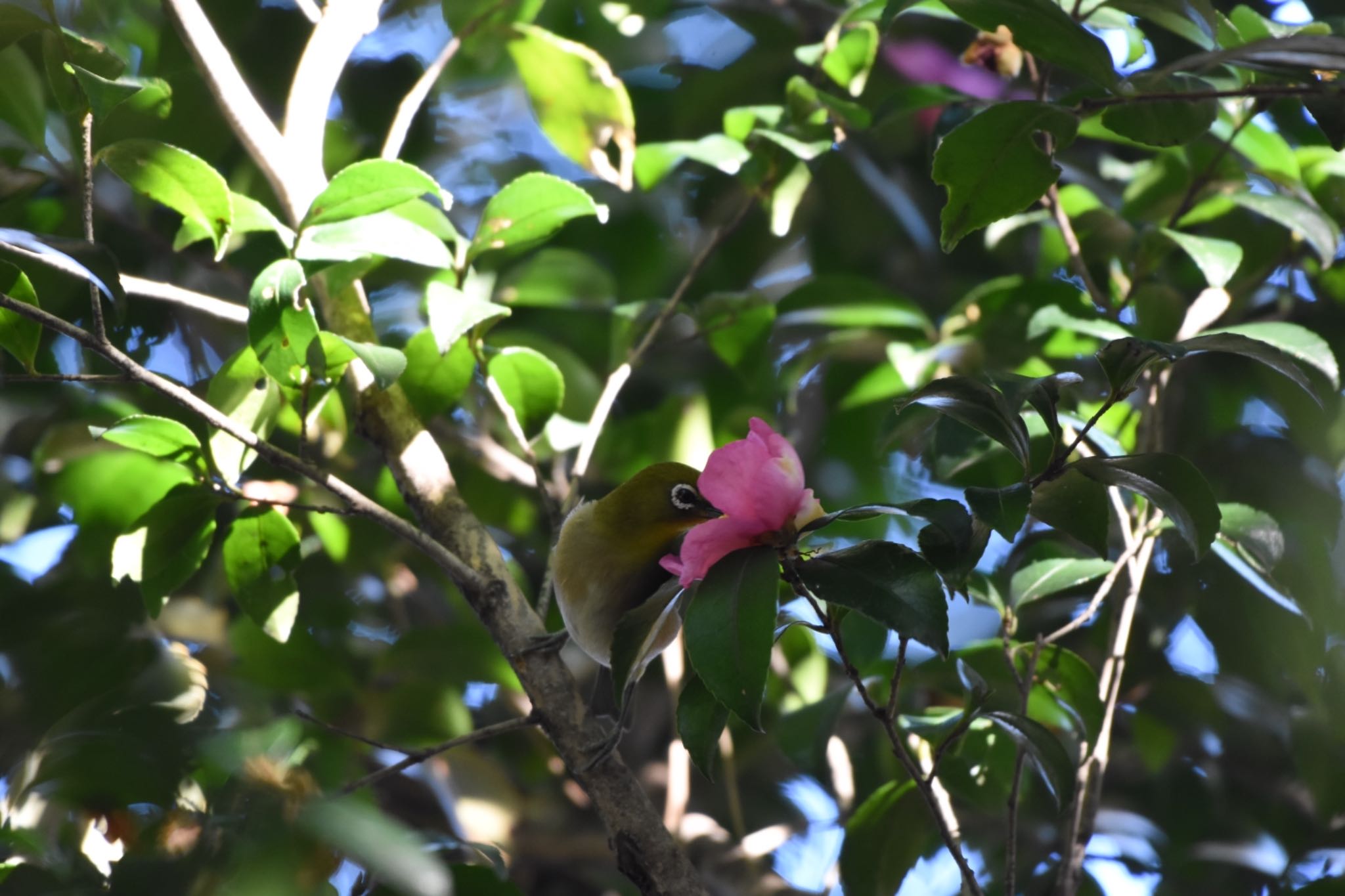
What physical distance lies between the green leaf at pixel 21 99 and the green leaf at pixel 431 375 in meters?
0.39

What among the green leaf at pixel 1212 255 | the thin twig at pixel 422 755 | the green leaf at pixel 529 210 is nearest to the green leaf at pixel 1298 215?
the green leaf at pixel 1212 255

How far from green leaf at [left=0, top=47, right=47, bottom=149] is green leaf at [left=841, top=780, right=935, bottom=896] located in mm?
919

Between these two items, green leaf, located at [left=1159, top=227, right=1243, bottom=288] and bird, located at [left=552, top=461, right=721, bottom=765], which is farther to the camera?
green leaf, located at [left=1159, top=227, right=1243, bottom=288]

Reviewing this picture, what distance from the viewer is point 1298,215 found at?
38.7 inches

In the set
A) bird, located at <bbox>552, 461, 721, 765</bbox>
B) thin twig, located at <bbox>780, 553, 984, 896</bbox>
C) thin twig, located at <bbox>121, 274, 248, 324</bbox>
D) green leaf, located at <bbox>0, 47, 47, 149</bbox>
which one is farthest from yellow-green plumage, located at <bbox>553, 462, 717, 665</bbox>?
green leaf, located at <bbox>0, 47, 47, 149</bbox>

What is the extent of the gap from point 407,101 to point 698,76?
0.58 metres

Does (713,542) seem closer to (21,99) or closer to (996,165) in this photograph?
(996,165)

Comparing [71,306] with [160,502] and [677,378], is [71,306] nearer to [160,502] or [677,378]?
[160,502]

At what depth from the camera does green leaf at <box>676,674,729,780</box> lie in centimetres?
62

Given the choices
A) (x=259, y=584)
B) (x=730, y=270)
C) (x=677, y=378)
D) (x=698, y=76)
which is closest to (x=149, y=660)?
(x=259, y=584)

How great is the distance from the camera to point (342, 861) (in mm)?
667

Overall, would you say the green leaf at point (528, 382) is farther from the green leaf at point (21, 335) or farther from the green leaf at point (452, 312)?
the green leaf at point (21, 335)

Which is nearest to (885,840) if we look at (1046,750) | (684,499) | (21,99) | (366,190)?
(1046,750)

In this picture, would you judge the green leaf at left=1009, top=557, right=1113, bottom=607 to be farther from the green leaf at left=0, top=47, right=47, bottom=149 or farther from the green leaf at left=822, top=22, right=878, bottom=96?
the green leaf at left=0, top=47, right=47, bottom=149
